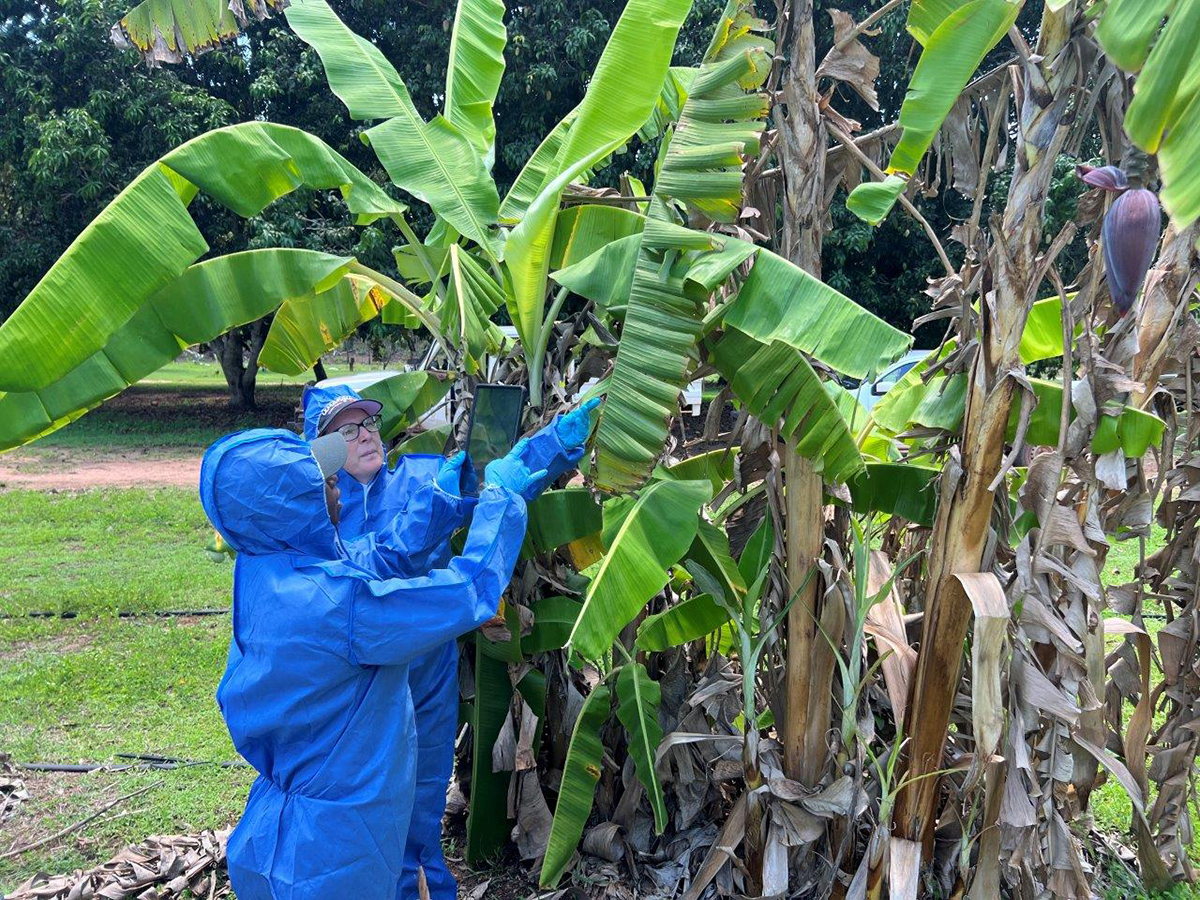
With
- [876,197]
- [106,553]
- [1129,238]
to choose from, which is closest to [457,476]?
[876,197]

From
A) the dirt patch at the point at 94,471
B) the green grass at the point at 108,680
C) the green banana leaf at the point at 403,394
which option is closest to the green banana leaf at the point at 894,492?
the green banana leaf at the point at 403,394

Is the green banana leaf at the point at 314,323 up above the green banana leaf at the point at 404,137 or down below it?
below

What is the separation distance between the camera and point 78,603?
7199mm

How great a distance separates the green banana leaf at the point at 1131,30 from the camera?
2.10 metres

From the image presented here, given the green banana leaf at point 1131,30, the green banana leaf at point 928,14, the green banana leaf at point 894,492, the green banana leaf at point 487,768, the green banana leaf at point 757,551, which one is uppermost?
the green banana leaf at point 928,14

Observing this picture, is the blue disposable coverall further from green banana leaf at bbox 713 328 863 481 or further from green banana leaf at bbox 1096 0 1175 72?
green banana leaf at bbox 1096 0 1175 72

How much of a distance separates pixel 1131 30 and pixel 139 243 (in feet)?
8.92

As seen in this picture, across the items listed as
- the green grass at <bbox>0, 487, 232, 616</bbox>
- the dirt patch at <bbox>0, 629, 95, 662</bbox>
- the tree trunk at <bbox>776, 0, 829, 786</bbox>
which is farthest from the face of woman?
the green grass at <bbox>0, 487, 232, 616</bbox>

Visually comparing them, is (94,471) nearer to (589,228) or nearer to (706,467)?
(589,228)

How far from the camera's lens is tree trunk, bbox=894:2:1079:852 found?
9.25 ft

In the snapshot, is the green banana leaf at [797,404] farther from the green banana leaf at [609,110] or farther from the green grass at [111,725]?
the green grass at [111,725]

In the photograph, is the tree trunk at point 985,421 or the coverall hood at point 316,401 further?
the coverall hood at point 316,401

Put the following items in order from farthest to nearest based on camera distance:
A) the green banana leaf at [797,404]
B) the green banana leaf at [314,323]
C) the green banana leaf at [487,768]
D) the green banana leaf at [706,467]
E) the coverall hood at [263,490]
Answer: the green banana leaf at [314,323]
the green banana leaf at [487,768]
the green banana leaf at [706,467]
the green banana leaf at [797,404]
the coverall hood at [263,490]

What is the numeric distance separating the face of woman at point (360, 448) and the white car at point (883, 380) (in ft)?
5.57
